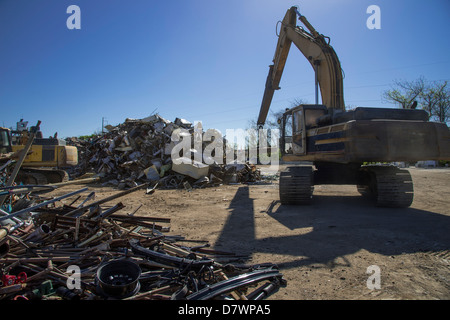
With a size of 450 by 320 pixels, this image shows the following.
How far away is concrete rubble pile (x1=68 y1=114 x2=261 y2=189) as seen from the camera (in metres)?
12.1

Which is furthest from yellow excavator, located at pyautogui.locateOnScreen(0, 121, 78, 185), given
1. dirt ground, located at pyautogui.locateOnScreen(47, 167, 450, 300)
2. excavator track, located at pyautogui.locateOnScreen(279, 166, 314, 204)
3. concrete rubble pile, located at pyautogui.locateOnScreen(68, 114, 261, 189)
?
excavator track, located at pyautogui.locateOnScreen(279, 166, 314, 204)

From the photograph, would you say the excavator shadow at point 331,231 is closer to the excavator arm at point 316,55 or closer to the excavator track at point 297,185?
the excavator track at point 297,185

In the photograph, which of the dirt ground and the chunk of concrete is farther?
the chunk of concrete

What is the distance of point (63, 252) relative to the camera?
3361mm

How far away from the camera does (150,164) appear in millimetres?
13188

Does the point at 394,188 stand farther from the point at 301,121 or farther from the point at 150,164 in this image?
the point at 150,164

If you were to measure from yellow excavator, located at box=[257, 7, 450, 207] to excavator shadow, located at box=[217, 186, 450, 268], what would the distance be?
0.64m

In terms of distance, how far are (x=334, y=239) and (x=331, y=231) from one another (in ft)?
1.54

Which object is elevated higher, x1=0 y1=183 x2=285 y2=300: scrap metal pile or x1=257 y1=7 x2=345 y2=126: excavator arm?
x1=257 y1=7 x2=345 y2=126: excavator arm

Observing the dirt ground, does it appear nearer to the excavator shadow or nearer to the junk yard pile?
the excavator shadow

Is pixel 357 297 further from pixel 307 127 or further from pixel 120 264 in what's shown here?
pixel 307 127

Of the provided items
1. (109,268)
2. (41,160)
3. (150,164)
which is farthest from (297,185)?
(41,160)

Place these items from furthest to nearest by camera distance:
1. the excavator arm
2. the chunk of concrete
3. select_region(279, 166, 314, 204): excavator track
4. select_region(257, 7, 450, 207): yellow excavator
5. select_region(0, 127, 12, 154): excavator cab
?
the chunk of concrete → select_region(0, 127, 12, 154): excavator cab → the excavator arm → select_region(279, 166, 314, 204): excavator track → select_region(257, 7, 450, 207): yellow excavator
